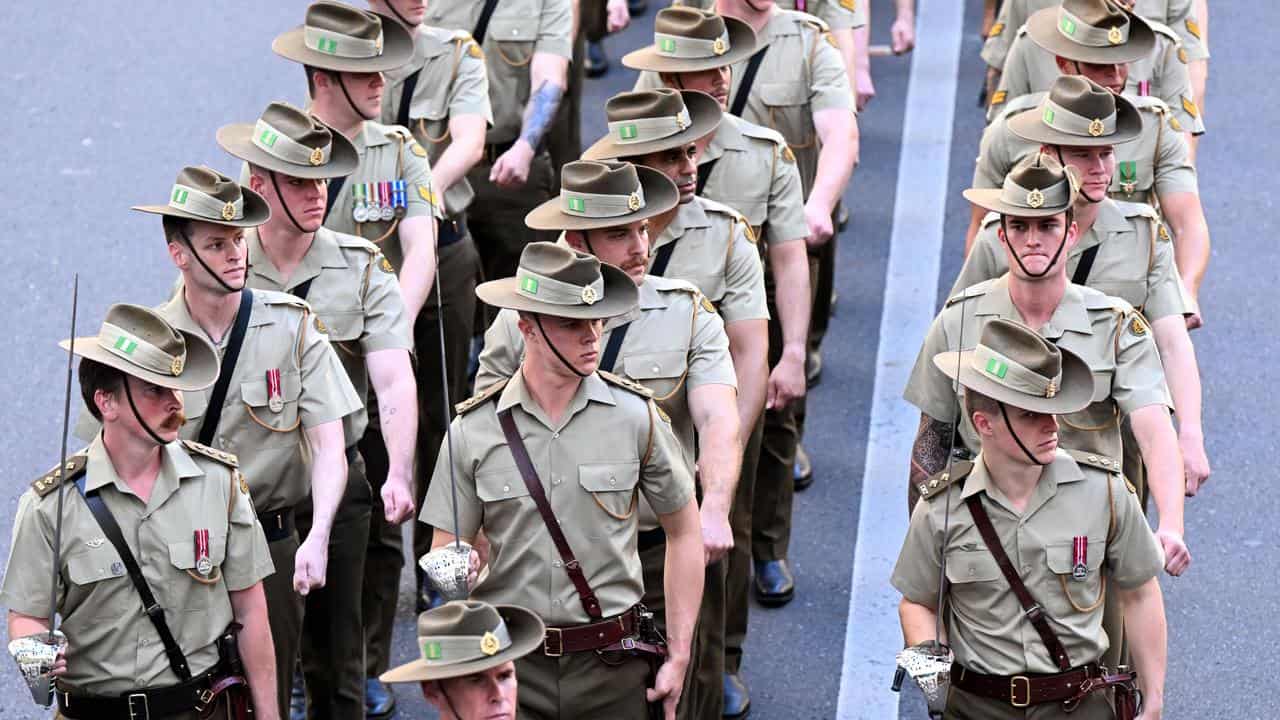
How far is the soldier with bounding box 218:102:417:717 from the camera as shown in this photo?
7035 mm

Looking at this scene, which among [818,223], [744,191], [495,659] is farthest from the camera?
[818,223]

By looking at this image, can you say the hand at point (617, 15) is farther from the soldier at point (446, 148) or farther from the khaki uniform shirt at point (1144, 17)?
the soldier at point (446, 148)

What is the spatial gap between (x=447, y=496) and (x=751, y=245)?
6.62ft

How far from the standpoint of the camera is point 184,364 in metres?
5.80

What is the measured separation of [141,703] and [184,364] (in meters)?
0.94

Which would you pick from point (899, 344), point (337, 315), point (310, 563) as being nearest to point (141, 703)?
point (310, 563)

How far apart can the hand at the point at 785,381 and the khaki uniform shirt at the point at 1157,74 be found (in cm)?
197

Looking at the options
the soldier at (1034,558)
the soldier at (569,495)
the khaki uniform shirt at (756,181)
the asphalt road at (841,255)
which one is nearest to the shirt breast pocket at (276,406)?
the soldier at (569,495)

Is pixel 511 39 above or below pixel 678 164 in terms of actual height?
below

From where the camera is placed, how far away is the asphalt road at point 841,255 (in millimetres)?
8500

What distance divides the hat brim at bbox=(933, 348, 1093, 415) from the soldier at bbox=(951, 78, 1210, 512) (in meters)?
1.27

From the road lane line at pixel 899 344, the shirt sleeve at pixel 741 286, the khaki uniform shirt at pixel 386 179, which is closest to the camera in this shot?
the shirt sleeve at pixel 741 286

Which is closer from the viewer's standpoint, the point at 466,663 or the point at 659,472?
the point at 466,663

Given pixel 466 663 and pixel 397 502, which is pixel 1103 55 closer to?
pixel 397 502
